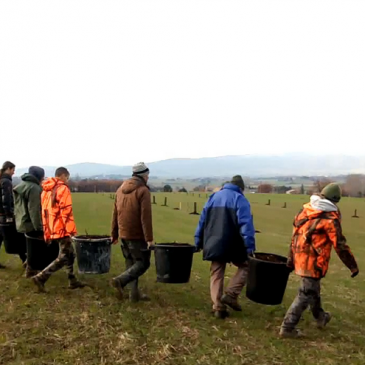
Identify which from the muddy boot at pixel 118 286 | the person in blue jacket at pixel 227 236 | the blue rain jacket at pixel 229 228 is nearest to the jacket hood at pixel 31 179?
the muddy boot at pixel 118 286

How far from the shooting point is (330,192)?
5.70m

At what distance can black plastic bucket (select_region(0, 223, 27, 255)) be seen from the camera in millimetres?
8867

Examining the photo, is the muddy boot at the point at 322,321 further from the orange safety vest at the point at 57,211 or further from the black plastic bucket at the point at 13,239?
the black plastic bucket at the point at 13,239

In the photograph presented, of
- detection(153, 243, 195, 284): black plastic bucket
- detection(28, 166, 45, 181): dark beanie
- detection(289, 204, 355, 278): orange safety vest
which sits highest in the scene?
detection(28, 166, 45, 181): dark beanie

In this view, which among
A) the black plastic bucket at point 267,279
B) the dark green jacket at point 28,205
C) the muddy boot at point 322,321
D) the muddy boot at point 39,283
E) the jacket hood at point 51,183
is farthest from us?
the dark green jacket at point 28,205

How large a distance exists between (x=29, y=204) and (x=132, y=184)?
2367 mm

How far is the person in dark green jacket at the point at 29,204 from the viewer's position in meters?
8.02

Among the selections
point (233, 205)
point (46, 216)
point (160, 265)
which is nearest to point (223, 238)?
point (233, 205)

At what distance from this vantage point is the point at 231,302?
6.61 metres

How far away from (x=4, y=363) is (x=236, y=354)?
101 inches

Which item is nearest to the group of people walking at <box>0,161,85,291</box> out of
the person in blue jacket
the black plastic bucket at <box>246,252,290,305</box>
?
the person in blue jacket

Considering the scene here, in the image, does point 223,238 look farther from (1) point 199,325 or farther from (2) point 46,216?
(2) point 46,216

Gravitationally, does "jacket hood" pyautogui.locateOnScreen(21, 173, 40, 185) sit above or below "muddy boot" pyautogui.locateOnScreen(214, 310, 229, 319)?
above

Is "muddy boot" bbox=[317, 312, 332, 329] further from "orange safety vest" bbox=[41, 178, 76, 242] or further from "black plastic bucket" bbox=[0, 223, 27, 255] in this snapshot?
"black plastic bucket" bbox=[0, 223, 27, 255]
